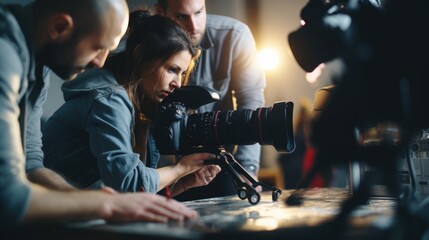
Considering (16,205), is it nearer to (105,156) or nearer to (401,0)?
(105,156)

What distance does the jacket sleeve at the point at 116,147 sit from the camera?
1026 mm

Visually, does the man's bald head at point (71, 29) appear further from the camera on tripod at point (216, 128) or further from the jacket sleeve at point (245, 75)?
the jacket sleeve at point (245, 75)

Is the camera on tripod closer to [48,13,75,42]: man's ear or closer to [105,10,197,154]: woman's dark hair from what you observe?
[105,10,197,154]: woman's dark hair

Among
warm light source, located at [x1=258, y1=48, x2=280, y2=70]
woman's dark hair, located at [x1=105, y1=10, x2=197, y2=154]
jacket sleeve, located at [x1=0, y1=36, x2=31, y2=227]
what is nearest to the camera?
jacket sleeve, located at [x1=0, y1=36, x2=31, y2=227]

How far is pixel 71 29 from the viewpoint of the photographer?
794 mm

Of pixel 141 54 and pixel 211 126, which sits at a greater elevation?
pixel 141 54

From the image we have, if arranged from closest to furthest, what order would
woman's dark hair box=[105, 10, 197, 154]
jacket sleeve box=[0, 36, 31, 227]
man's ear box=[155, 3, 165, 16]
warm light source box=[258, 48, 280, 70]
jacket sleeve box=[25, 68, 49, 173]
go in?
jacket sleeve box=[0, 36, 31, 227]
jacket sleeve box=[25, 68, 49, 173]
woman's dark hair box=[105, 10, 197, 154]
man's ear box=[155, 3, 165, 16]
warm light source box=[258, 48, 280, 70]

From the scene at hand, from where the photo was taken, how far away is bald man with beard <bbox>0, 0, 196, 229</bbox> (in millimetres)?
638

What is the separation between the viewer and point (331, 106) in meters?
0.64

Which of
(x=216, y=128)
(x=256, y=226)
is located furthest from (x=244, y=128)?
(x=256, y=226)

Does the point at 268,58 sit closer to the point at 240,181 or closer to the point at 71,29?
A: the point at 240,181

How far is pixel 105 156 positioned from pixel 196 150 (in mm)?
210

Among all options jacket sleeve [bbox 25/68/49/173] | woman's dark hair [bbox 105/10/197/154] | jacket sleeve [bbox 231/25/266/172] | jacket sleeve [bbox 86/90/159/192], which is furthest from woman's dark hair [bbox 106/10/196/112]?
jacket sleeve [bbox 231/25/266/172]

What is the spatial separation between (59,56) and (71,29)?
5 cm
